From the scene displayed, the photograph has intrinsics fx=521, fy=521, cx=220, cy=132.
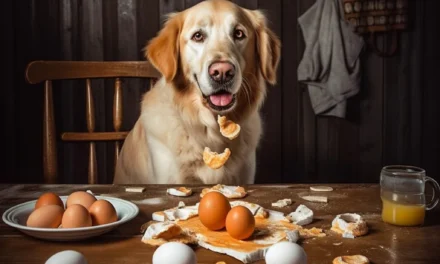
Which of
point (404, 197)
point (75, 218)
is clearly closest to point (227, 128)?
point (404, 197)

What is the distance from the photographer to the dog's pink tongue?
2.02 metres

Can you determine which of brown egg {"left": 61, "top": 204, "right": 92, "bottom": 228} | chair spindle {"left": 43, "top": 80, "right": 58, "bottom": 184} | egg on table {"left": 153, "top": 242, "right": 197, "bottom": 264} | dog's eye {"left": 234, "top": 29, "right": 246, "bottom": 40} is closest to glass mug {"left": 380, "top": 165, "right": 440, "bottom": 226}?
egg on table {"left": 153, "top": 242, "right": 197, "bottom": 264}

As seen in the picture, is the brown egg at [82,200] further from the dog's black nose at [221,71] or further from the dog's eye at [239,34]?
the dog's eye at [239,34]

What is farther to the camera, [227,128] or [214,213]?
[227,128]

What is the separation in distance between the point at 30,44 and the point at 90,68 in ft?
4.65

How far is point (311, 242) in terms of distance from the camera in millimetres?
1029

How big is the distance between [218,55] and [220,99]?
0.17m

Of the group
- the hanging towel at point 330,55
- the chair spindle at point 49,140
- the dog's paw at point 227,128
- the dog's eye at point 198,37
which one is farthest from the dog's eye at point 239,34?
the hanging towel at point 330,55

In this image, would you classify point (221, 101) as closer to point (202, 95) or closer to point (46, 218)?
point (202, 95)

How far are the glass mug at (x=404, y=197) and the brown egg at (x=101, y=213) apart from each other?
604 mm

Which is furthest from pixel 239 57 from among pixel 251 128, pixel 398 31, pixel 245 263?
pixel 398 31

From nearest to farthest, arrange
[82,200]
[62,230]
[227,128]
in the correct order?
[62,230], [82,200], [227,128]

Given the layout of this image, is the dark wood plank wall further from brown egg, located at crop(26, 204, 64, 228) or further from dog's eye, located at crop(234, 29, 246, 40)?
brown egg, located at crop(26, 204, 64, 228)

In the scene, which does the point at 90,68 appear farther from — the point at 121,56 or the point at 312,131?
the point at 312,131
